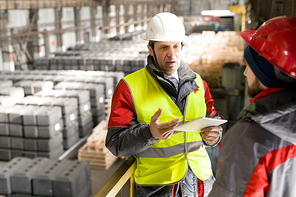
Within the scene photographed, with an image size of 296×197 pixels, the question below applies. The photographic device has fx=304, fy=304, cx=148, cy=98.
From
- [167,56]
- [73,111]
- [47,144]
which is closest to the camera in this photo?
[167,56]

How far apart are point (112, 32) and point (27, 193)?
98.6 ft

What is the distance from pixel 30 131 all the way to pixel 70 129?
1084mm

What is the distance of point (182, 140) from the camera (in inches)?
86.0

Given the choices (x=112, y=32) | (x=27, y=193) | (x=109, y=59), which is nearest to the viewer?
(x=27, y=193)

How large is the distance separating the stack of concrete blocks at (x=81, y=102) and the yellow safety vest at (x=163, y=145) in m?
6.37

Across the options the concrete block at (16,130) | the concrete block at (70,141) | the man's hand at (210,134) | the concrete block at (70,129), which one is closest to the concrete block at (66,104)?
the concrete block at (70,129)

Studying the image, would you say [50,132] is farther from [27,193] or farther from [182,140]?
[182,140]

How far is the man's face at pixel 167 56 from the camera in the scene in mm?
2289

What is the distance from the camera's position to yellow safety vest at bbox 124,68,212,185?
2143 millimetres

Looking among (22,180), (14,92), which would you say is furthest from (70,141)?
(22,180)

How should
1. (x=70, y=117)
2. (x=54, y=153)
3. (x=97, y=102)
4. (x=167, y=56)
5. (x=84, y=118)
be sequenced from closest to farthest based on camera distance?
1. (x=167, y=56)
2. (x=54, y=153)
3. (x=70, y=117)
4. (x=84, y=118)
5. (x=97, y=102)

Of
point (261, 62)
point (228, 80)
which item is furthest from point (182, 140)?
point (228, 80)

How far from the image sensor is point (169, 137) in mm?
2078

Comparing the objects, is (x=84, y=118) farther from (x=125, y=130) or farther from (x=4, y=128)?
(x=125, y=130)
